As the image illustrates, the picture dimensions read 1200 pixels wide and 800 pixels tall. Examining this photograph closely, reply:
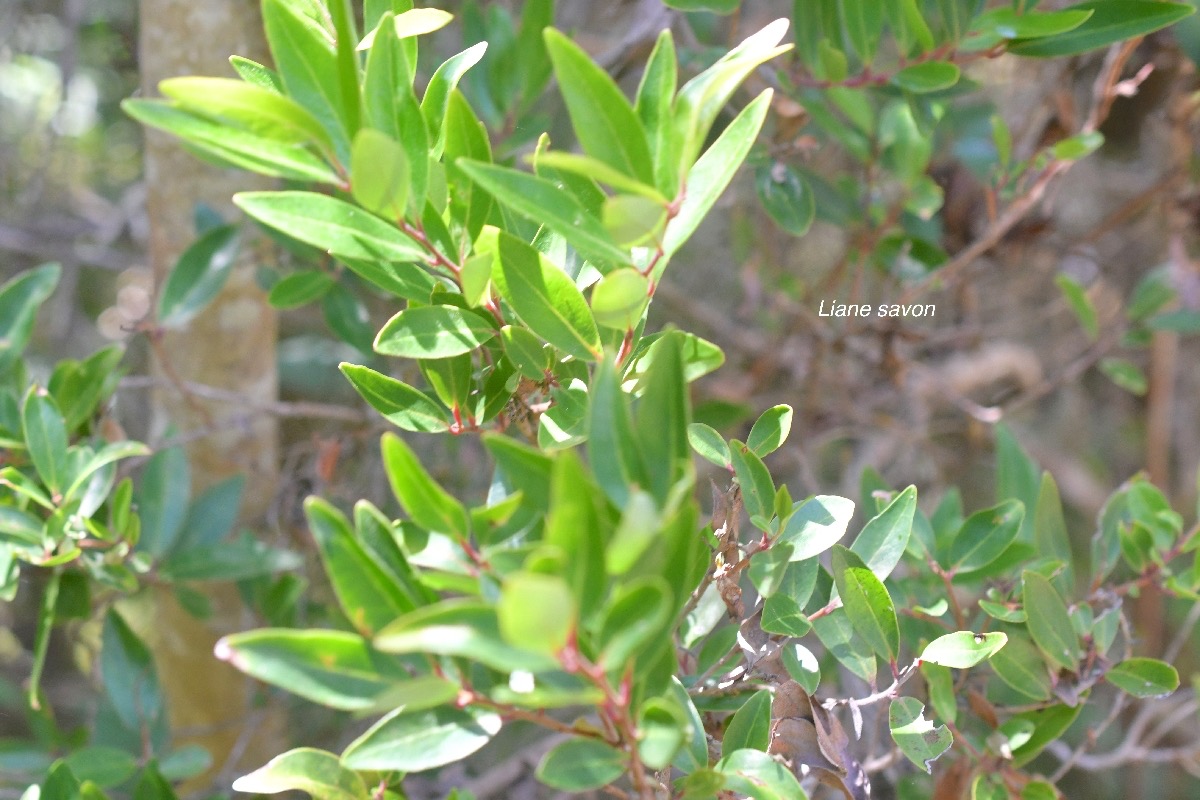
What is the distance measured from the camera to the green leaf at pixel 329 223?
0.48 metres

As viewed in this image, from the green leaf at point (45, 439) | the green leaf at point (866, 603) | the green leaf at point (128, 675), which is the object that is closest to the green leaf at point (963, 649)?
the green leaf at point (866, 603)

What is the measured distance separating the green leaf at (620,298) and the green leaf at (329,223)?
0.35 ft

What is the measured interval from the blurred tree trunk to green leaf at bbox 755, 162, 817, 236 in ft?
1.87

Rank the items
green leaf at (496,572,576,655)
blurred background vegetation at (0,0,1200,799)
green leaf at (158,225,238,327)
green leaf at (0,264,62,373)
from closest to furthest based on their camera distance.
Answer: green leaf at (496,572,576,655) → green leaf at (0,264,62,373) → green leaf at (158,225,238,327) → blurred background vegetation at (0,0,1200,799)

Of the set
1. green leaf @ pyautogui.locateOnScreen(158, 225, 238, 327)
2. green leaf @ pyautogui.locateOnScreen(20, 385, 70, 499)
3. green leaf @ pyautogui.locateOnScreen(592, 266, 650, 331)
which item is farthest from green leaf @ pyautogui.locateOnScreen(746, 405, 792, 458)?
green leaf @ pyautogui.locateOnScreen(158, 225, 238, 327)

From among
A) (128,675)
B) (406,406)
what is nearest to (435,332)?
(406,406)

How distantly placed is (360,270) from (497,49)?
0.63 metres

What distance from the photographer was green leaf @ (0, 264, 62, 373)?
2.98ft

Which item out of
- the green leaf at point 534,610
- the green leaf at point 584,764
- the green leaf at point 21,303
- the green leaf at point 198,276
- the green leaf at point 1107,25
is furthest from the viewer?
the green leaf at point 198,276

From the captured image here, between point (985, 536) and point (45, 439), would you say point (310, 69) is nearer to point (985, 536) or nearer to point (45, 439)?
point (45, 439)

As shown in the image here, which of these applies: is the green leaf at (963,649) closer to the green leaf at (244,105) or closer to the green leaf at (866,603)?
the green leaf at (866,603)

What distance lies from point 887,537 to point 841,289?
0.92 meters

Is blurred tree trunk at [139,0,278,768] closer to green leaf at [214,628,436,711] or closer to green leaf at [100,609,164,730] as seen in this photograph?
green leaf at [100,609,164,730]

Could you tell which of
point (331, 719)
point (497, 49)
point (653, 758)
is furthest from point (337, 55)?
point (331, 719)
